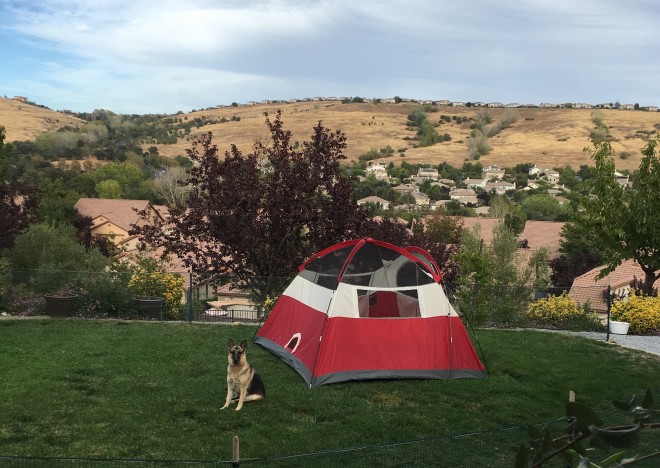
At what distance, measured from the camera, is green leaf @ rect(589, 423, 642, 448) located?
1.04m

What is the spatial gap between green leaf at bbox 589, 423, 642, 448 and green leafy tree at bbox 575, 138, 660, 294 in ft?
63.5

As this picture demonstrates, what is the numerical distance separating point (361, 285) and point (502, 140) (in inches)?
6672

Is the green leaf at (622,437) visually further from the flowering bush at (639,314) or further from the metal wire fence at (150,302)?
the flowering bush at (639,314)

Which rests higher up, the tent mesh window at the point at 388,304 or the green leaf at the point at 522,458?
the green leaf at the point at 522,458

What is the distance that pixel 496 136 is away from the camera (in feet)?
579

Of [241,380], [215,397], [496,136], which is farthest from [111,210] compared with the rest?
[496,136]

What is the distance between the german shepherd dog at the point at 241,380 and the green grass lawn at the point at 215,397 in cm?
20

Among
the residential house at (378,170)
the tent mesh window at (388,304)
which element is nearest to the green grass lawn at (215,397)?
the tent mesh window at (388,304)

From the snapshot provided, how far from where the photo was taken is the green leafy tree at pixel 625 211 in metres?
18.7

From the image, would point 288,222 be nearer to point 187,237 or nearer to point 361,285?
point 187,237

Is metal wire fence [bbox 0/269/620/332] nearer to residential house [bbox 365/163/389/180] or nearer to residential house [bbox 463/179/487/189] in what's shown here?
residential house [bbox 463/179/487/189]

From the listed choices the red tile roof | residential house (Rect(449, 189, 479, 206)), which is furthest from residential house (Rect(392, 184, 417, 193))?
the red tile roof

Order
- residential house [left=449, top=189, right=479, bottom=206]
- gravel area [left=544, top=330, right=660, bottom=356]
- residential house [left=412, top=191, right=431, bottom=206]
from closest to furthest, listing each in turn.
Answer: gravel area [left=544, top=330, right=660, bottom=356] → residential house [left=412, top=191, right=431, bottom=206] → residential house [left=449, top=189, right=479, bottom=206]

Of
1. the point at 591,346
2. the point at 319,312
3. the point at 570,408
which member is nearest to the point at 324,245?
the point at 319,312
